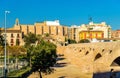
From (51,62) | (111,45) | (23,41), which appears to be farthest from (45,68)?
(23,41)

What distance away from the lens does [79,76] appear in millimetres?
51625

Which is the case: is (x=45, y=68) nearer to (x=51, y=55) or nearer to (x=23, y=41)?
(x=51, y=55)

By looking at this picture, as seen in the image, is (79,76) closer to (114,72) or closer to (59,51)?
(114,72)

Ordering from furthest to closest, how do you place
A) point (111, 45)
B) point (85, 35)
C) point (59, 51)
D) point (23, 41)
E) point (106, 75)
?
point (85, 35) < point (23, 41) < point (59, 51) < point (111, 45) < point (106, 75)

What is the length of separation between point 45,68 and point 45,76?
1046 cm

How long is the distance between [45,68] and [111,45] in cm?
1138

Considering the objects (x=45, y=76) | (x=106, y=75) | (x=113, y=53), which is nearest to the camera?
(x=106, y=75)

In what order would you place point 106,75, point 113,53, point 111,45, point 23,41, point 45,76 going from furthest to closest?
A: point 23,41 → point 45,76 → point 111,45 → point 113,53 → point 106,75

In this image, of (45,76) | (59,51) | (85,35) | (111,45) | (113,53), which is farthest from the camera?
(85,35)

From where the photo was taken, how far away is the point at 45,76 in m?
51.1

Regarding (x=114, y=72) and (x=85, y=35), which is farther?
(x=85, y=35)

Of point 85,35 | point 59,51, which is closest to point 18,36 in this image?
point 59,51

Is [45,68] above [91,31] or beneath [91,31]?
beneath

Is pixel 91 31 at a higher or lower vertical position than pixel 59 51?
higher
